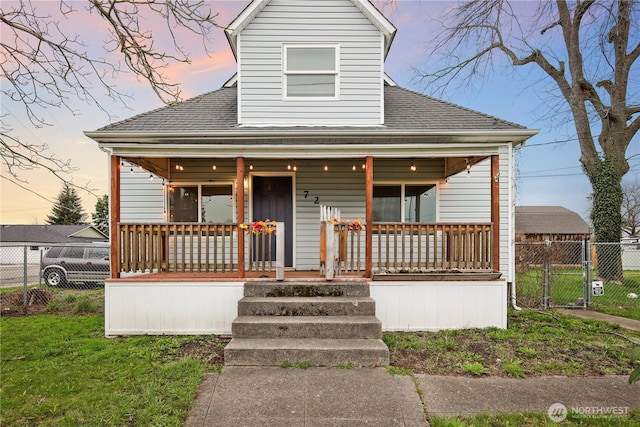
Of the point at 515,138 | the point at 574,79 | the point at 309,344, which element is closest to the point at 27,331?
the point at 309,344

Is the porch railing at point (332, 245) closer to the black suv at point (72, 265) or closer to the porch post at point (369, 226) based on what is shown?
the porch post at point (369, 226)

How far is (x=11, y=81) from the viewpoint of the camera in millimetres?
3564

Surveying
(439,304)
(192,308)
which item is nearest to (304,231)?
(192,308)

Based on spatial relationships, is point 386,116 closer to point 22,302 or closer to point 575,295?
point 575,295

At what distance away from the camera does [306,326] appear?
4.33 m

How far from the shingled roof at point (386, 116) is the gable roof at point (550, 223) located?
18.8 m

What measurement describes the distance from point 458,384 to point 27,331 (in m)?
6.47

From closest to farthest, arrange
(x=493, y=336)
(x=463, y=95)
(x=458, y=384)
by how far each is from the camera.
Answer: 1. (x=458, y=384)
2. (x=493, y=336)
3. (x=463, y=95)

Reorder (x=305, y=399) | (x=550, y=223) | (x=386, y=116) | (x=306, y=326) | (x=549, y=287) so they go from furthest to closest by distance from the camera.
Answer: (x=550, y=223) → (x=549, y=287) → (x=386, y=116) → (x=306, y=326) → (x=305, y=399)

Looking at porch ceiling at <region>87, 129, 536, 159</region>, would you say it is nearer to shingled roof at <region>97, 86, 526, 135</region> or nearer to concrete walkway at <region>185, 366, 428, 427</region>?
shingled roof at <region>97, 86, 526, 135</region>

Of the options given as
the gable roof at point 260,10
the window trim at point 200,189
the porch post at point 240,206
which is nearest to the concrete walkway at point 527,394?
the porch post at point 240,206

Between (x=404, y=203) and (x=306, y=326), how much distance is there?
13.9 feet

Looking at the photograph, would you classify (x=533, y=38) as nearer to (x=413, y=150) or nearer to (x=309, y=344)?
(x=413, y=150)

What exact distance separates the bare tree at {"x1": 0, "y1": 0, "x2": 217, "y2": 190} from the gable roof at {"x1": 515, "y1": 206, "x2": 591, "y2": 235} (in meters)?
24.2
